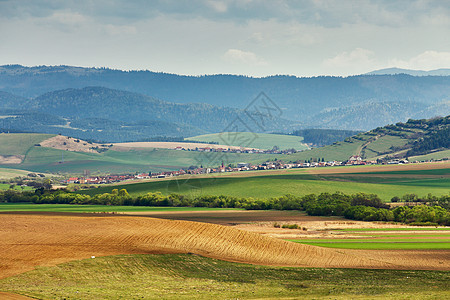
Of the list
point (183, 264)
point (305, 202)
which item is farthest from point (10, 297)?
point (305, 202)

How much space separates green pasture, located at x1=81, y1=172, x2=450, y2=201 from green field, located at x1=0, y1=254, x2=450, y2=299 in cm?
9069

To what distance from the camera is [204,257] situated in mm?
56625

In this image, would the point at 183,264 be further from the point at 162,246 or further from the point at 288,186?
the point at 288,186

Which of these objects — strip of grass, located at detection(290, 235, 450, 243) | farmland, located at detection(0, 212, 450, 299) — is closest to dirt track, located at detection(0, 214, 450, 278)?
farmland, located at detection(0, 212, 450, 299)

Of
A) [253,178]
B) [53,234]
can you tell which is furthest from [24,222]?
[253,178]

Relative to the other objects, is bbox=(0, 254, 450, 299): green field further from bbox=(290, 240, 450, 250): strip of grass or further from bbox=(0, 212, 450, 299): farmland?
bbox=(290, 240, 450, 250): strip of grass

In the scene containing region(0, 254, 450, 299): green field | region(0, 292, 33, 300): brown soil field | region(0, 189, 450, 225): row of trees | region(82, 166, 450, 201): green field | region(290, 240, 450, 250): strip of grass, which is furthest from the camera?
region(82, 166, 450, 201): green field

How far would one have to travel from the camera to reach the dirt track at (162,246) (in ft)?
174

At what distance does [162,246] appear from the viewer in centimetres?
5856

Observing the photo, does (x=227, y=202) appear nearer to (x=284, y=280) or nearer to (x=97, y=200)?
(x=97, y=200)

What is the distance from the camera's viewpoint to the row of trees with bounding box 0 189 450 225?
10138cm

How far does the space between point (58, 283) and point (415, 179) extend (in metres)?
145

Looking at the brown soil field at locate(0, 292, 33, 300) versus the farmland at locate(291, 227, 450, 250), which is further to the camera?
the farmland at locate(291, 227, 450, 250)

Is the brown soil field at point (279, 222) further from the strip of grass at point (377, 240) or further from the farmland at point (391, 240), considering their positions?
the strip of grass at point (377, 240)
